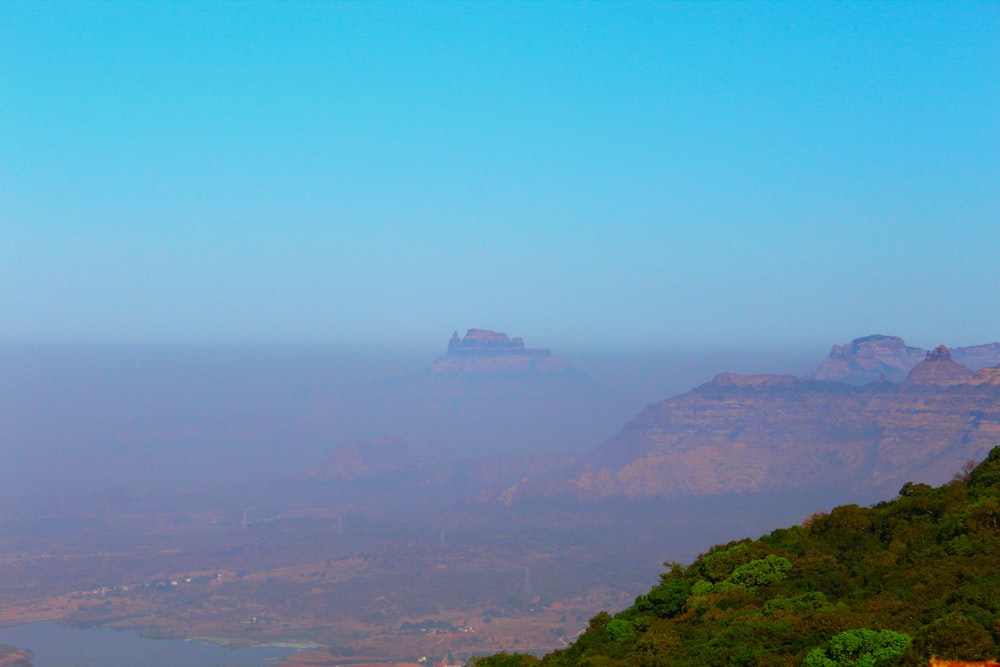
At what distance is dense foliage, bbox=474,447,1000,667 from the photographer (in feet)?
103

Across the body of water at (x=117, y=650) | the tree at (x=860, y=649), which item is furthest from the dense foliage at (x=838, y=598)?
the body of water at (x=117, y=650)

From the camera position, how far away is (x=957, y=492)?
173 feet

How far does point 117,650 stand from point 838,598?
6164 inches

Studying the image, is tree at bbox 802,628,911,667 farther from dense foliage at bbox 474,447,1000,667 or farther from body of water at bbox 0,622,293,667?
body of water at bbox 0,622,293,667

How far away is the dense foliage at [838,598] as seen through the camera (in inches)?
A: 1238

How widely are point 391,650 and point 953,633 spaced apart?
146992mm

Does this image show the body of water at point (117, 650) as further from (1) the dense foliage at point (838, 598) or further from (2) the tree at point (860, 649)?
(2) the tree at point (860, 649)

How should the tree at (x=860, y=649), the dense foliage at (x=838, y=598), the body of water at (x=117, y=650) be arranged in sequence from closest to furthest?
1. the tree at (x=860, y=649)
2. the dense foliage at (x=838, y=598)
3. the body of water at (x=117, y=650)

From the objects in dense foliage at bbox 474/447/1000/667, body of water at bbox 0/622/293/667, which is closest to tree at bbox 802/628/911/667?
dense foliage at bbox 474/447/1000/667

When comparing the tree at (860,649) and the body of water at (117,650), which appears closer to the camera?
the tree at (860,649)

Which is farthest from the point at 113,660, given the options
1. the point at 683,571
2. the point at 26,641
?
the point at 683,571

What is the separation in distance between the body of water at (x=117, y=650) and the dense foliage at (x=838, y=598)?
4858 inches

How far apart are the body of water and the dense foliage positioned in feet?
405

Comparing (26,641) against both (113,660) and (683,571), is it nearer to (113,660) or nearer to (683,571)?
(113,660)
